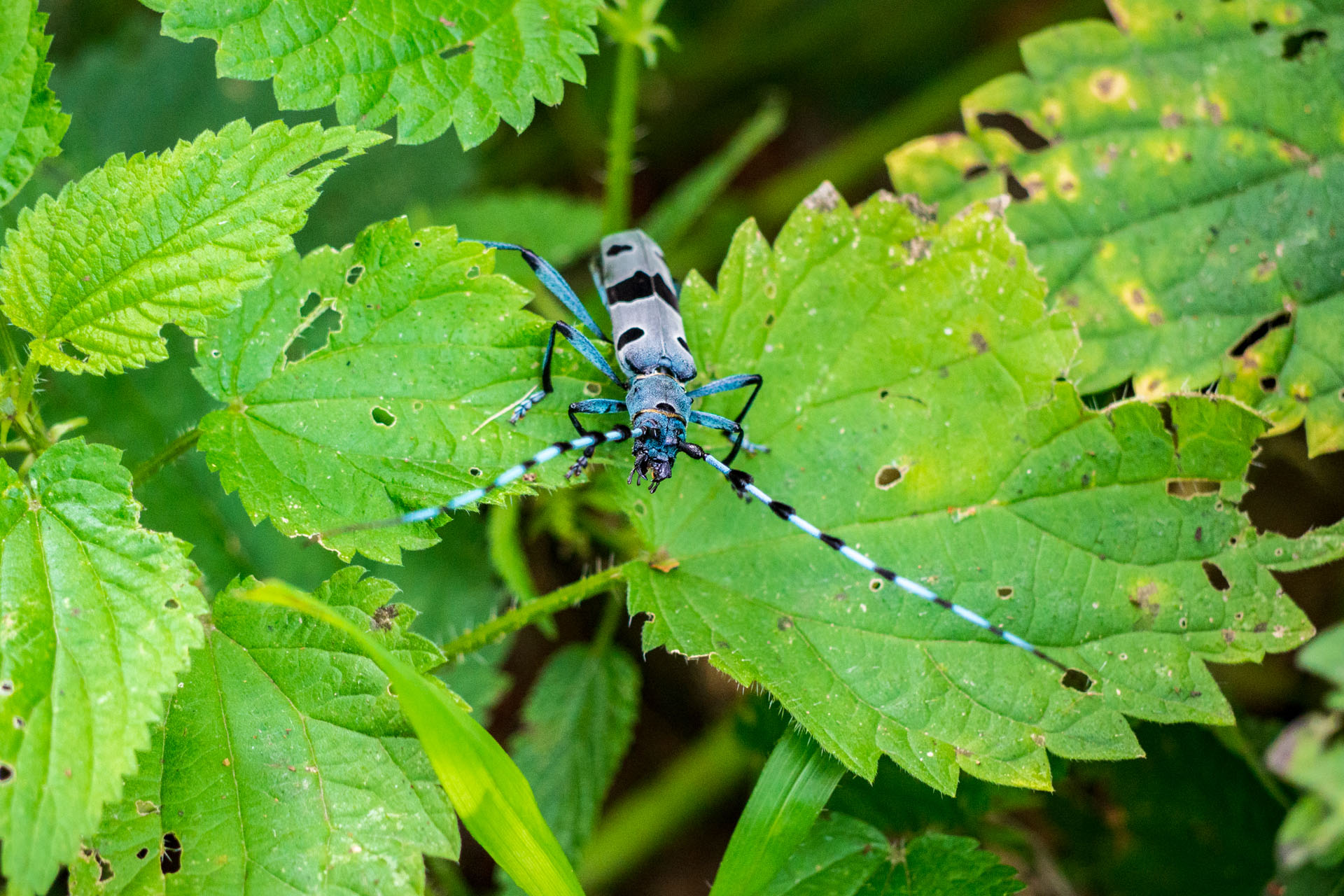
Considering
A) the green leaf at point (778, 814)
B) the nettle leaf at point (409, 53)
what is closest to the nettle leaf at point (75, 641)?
the nettle leaf at point (409, 53)

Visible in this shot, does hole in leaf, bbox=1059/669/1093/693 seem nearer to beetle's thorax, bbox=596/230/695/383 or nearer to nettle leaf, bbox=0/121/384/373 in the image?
beetle's thorax, bbox=596/230/695/383

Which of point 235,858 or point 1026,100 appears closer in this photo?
point 235,858

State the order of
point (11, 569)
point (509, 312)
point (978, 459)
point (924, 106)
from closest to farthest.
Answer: point (11, 569)
point (509, 312)
point (978, 459)
point (924, 106)

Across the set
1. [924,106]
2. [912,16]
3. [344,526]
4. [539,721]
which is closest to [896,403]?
[344,526]

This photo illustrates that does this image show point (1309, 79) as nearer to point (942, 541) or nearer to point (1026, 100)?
point (1026, 100)

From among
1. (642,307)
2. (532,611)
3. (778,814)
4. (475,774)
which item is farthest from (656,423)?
(778,814)

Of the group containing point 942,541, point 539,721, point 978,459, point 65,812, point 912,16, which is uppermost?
point 912,16
